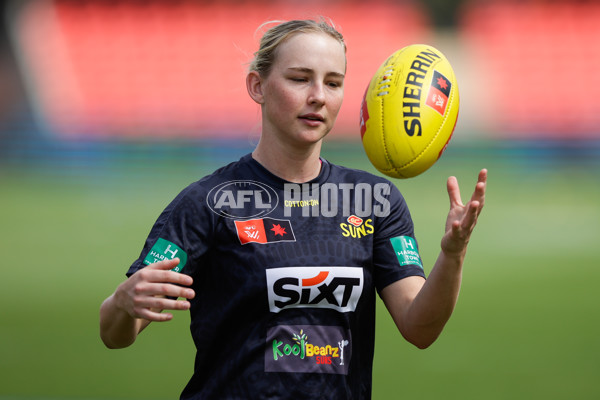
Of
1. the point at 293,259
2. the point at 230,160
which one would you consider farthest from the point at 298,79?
the point at 230,160

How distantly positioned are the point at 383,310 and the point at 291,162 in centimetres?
611

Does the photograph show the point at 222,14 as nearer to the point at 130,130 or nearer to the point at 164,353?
the point at 130,130

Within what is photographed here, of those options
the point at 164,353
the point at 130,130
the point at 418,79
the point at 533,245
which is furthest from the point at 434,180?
the point at 418,79

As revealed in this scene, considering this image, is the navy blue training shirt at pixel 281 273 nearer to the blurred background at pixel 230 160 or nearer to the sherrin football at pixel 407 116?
the sherrin football at pixel 407 116

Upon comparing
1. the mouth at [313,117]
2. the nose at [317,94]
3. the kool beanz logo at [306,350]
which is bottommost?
the kool beanz logo at [306,350]

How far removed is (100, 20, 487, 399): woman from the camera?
7.88ft

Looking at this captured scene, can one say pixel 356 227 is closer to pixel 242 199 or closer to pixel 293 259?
pixel 293 259

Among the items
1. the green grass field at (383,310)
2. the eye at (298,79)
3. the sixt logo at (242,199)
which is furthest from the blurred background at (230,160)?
the eye at (298,79)

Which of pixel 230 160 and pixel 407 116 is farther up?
pixel 230 160

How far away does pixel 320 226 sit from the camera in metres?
2.56

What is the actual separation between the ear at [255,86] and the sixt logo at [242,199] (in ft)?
1.06

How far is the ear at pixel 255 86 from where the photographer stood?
271 centimetres

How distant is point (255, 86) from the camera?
274 cm

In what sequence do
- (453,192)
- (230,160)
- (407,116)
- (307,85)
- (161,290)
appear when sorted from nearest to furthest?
(161,290) < (453,192) < (307,85) < (407,116) < (230,160)
